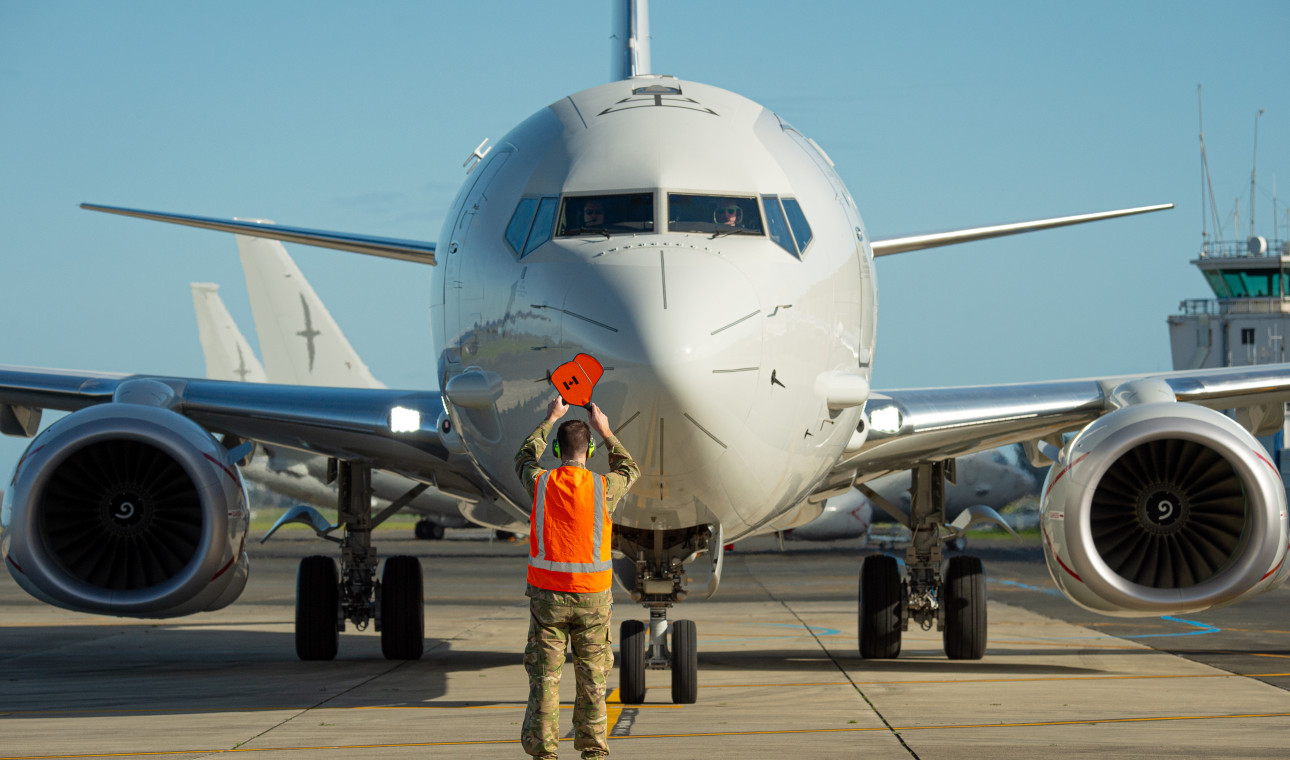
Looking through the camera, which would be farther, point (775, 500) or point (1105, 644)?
point (1105, 644)

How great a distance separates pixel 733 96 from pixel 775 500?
2.88 meters

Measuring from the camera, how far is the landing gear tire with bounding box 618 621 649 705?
9.39 metres

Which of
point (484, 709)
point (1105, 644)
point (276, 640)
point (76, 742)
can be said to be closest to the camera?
point (76, 742)

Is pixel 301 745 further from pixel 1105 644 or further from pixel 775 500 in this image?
pixel 1105 644

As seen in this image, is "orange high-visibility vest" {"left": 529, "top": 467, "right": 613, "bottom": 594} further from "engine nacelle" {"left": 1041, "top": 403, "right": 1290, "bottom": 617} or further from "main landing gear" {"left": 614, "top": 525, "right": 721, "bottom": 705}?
"engine nacelle" {"left": 1041, "top": 403, "right": 1290, "bottom": 617}

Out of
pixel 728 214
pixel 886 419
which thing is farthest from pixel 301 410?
pixel 728 214

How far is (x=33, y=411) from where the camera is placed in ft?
43.9

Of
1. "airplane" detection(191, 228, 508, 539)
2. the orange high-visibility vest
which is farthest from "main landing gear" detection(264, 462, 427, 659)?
"airplane" detection(191, 228, 508, 539)

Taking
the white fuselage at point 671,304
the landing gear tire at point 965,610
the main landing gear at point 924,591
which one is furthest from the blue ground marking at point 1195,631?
the white fuselage at point 671,304

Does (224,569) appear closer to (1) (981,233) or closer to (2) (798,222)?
(2) (798,222)

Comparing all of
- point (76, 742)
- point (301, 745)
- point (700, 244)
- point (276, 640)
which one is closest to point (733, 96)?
point (700, 244)

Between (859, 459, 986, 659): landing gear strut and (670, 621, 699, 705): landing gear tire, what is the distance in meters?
3.73

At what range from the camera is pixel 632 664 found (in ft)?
30.8

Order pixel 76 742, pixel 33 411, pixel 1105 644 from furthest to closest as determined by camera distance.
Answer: pixel 1105 644, pixel 33 411, pixel 76 742
